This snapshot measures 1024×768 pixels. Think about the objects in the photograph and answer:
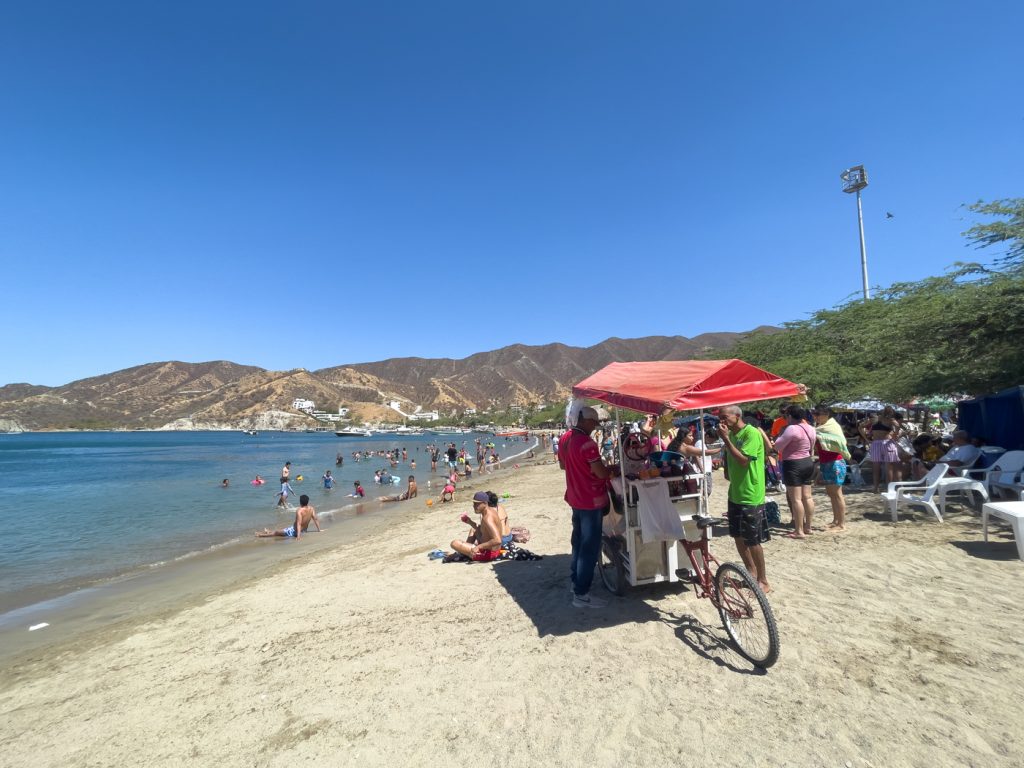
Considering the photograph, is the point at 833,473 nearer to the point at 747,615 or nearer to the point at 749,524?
the point at 749,524

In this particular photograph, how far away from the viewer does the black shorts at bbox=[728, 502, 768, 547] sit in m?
4.29

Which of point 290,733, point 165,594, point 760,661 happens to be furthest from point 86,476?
point 760,661

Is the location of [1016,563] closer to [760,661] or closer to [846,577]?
[846,577]

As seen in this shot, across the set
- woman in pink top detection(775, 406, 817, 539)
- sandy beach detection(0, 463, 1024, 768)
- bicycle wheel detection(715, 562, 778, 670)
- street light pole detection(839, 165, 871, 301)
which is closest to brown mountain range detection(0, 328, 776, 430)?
street light pole detection(839, 165, 871, 301)

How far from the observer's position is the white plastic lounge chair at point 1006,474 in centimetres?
729

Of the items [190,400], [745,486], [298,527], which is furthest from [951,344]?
[190,400]

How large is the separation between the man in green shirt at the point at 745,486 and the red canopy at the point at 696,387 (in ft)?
1.43

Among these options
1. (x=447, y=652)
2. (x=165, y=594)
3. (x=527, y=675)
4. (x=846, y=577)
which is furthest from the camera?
(x=165, y=594)

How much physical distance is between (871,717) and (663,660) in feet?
4.26

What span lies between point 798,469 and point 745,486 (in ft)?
8.75

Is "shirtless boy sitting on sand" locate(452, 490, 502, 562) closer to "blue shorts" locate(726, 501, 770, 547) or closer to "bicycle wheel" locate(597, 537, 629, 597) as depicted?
"bicycle wheel" locate(597, 537, 629, 597)

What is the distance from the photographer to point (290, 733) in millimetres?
3400

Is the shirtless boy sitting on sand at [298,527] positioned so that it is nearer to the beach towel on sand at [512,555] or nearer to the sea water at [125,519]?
the sea water at [125,519]

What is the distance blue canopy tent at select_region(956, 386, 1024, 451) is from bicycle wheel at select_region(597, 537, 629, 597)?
396 inches
